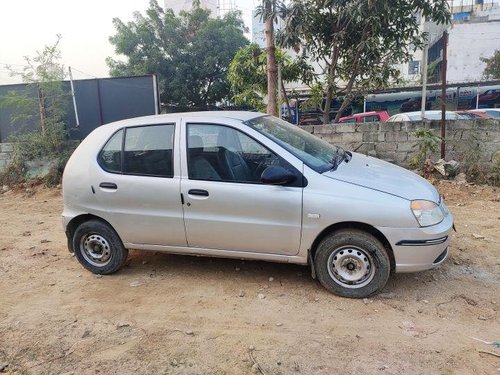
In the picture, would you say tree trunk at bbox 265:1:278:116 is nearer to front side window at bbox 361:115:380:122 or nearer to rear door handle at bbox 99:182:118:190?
rear door handle at bbox 99:182:118:190

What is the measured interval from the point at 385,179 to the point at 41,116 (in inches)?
342

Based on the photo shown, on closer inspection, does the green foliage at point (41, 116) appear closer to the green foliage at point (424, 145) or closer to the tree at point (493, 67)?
the green foliage at point (424, 145)

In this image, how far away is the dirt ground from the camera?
2771 millimetres

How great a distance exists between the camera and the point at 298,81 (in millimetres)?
8797

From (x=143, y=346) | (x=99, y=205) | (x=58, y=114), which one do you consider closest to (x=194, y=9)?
(x=58, y=114)

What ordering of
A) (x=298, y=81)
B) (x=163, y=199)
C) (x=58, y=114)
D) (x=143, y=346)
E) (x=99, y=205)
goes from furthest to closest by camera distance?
(x=58, y=114)
(x=298, y=81)
(x=99, y=205)
(x=163, y=199)
(x=143, y=346)

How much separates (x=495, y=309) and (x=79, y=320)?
11.3 feet

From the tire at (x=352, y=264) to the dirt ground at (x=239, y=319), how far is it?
0.39 ft

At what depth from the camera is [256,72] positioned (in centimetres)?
923

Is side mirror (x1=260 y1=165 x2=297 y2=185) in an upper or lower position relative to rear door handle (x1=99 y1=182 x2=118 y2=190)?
upper

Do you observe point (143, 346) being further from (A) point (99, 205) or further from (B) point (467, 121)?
(B) point (467, 121)

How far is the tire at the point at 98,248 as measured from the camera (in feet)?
13.7

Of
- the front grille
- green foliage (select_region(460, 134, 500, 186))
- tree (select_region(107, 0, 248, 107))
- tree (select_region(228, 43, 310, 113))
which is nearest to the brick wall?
green foliage (select_region(460, 134, 500, 186))

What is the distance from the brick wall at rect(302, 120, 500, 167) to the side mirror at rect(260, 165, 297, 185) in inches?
191
